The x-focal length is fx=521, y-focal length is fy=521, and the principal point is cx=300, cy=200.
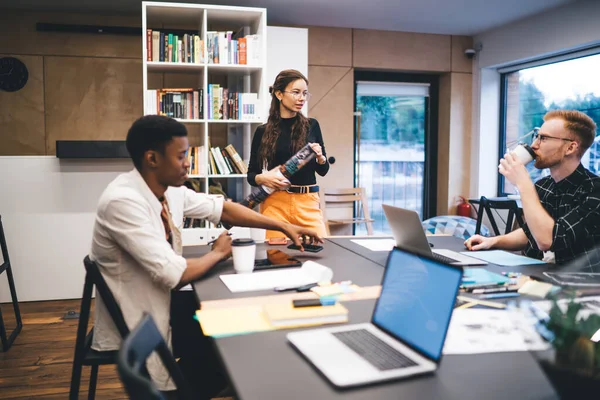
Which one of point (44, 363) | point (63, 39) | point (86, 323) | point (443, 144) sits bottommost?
point (44, 363)

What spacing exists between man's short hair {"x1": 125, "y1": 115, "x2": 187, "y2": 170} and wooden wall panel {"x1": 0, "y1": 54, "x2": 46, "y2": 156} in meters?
4.07

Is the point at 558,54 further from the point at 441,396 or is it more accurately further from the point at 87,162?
the point at 441,396

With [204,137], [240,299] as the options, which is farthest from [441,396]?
[204,137]

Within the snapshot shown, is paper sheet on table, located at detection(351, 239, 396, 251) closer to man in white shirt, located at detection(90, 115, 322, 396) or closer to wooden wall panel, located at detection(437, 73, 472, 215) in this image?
man in white shirt, located at detection(90, 115, 322, 396)

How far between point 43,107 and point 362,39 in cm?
345

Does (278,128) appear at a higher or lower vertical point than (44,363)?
higher

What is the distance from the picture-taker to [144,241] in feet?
5.19

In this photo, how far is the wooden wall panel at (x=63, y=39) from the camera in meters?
5.07

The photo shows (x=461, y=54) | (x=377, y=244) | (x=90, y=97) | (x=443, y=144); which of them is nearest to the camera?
(x=377, y=244)

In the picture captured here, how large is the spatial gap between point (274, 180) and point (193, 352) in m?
1.12

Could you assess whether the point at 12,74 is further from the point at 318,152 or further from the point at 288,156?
the point at 318,152

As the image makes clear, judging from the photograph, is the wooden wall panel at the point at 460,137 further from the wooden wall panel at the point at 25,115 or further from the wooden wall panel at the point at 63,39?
the wooden wall panel at the point at 25,115

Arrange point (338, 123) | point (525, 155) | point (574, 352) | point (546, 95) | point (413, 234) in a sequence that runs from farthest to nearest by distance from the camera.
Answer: point (338, 123)
point (546, 95)
point (525, 155)
point (413, 234)
point (574, 352)

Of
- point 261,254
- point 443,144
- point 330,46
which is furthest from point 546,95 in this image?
point 261,254
